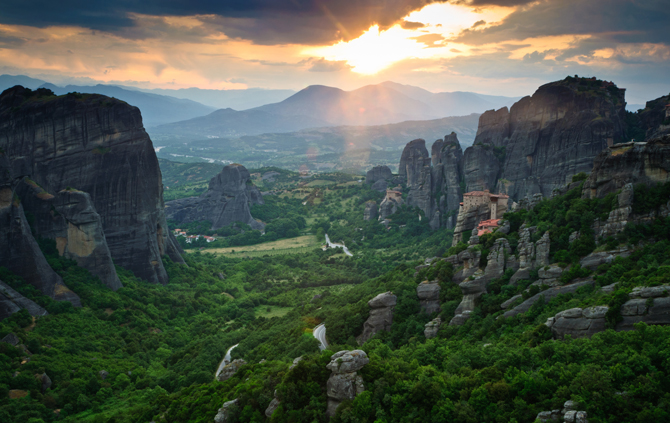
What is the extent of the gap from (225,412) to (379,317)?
16.7 meters

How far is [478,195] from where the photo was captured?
56312 millimetres

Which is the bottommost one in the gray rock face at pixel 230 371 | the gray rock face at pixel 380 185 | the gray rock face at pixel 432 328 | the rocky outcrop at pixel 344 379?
the gray rock face at pixel 230 371

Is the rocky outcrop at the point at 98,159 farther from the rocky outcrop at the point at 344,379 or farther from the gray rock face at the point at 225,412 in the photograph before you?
the rocky outcrop at the point at 344,379

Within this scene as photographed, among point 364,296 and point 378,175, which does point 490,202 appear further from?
point 378,175

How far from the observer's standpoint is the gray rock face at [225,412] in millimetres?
29453

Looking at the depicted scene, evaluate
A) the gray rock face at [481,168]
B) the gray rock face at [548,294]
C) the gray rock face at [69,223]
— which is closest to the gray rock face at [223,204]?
the gray rock face at [481,168]

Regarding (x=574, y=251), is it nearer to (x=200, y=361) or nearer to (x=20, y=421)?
(x=200, y=361)

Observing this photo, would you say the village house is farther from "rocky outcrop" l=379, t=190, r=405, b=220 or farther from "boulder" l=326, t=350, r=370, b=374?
"rocky outcrop" l=379, t=190, r=405, b=220

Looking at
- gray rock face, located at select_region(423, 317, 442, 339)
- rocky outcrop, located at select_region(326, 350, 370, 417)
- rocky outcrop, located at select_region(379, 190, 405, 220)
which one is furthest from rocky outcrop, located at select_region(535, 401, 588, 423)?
rocky outcrop, located at select_region(379, 190, 405, 220)

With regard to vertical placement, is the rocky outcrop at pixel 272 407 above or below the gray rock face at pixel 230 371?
above

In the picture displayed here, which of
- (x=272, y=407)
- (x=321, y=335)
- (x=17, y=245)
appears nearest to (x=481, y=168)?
(x=321, y=335)

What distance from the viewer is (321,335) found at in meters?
46.0

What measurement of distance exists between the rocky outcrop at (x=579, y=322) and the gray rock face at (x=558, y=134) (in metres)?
52.0

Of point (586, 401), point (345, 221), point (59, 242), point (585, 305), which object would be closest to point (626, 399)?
point (586, 401)
